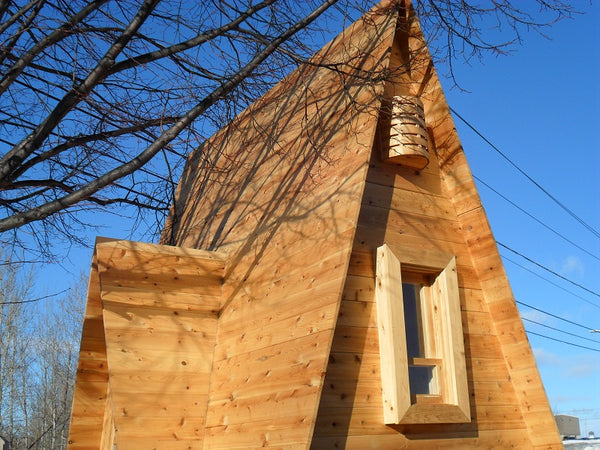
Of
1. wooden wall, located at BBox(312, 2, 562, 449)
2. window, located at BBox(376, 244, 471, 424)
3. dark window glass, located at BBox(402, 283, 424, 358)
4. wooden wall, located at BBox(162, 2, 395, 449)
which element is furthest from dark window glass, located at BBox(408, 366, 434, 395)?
wooden wall, located at BBox(162, 2, 395, 449)

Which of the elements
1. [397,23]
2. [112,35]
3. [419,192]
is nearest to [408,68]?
[397,23]

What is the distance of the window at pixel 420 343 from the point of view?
14.9ft

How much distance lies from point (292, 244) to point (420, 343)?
131 cm

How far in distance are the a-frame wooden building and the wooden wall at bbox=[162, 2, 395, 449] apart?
2 cm

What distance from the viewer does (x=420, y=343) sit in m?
5.10

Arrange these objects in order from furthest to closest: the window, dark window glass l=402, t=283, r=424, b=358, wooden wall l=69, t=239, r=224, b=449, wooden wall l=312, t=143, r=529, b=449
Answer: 1. wooden wall l=69, t=239, r=224, b=449
2. dark window glass l=402, t=283, r=424, b=358
3. the window
4. wooden wall l=312, t=143, r=529, b=449

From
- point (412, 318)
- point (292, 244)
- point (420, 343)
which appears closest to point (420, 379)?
point (420, 343)

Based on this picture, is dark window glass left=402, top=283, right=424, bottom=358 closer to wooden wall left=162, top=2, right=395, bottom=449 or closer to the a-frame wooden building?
the a-frame wooden building

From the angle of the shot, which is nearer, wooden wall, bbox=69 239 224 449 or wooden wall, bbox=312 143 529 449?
wooden wall, bbox=312 143 529 449

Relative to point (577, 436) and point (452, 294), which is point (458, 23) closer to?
point (452, 294)

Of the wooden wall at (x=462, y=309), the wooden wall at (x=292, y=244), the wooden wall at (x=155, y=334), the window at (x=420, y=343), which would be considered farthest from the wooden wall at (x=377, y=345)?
the wooden wall at (x=155, y=334)

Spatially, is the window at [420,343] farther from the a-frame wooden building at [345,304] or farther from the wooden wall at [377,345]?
the wooden wall at [377,345]

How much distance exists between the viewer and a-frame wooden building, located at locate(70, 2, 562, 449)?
14.9 feet

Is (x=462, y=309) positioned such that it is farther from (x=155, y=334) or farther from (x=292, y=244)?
(x=155, y=334)
